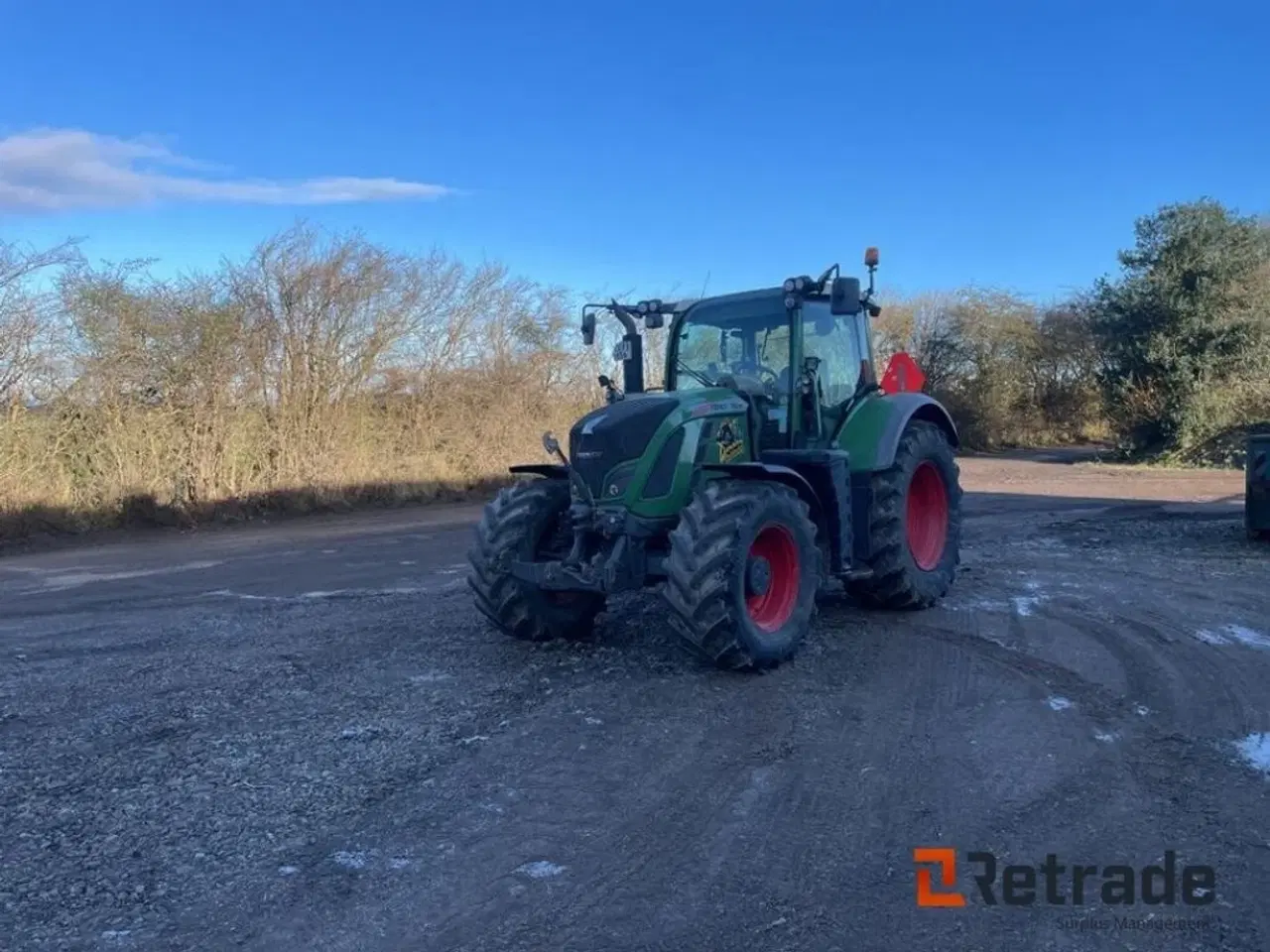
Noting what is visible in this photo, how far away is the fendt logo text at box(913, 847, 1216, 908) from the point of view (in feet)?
11.7

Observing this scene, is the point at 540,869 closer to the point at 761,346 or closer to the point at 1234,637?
the point at 761,346

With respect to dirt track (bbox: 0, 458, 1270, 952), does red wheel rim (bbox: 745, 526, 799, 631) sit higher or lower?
higher

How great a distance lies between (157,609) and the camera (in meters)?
8.88

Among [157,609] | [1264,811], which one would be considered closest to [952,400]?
[157,609]

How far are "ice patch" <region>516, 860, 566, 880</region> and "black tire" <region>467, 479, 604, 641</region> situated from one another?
9.51ft

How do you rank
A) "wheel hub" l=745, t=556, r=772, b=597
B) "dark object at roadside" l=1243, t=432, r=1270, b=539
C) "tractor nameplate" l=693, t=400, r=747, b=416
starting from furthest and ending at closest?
"dark object at roadside" l=1243, t=432, r=1270, b=539
"tractor nameplate" l=693, t=400, r=747, b=416
"wheel hub" l=745, t=556, r=772, b=597

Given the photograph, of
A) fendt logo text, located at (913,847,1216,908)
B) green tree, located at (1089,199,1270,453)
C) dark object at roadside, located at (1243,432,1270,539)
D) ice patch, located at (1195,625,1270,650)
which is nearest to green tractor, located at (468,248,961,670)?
ice patch, located at (1195,625,1270,650)

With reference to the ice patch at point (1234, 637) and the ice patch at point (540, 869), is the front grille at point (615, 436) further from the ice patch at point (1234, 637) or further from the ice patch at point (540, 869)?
the ice patch at point (1234, 637)

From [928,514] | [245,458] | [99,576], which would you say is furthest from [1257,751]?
[245,458]

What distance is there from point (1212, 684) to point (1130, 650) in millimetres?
760

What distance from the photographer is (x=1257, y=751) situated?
191 inches

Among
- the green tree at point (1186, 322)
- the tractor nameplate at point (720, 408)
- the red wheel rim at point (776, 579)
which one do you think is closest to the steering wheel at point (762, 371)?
the tractor nameplate at point (720, 408)

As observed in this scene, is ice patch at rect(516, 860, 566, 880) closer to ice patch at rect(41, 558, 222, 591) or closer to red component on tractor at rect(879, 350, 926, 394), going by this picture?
red component on tractor at rect(879, 350, 926, 394)

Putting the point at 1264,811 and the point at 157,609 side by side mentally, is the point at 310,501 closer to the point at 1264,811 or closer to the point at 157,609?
the point at 157,609
